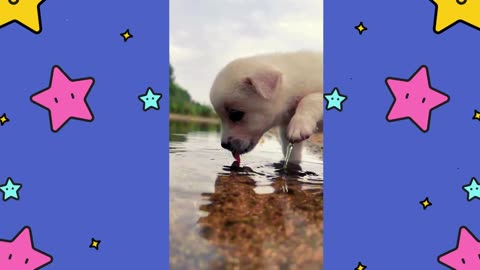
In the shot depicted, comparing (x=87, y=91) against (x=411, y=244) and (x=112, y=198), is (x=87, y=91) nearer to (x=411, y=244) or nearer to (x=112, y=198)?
(x=112, y=198)

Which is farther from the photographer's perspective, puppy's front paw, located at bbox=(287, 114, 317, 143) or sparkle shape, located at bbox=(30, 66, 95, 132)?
puppy's front paw, located at bbox=(287, 114, 317, 143)

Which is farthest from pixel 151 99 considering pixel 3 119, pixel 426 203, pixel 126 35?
pixel 426 203

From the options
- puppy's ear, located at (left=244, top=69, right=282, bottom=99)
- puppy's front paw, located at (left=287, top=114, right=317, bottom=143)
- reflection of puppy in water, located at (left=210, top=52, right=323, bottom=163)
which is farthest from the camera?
reflection of puppy in water, located at (left=210, top=52, right=323, bottom=163)

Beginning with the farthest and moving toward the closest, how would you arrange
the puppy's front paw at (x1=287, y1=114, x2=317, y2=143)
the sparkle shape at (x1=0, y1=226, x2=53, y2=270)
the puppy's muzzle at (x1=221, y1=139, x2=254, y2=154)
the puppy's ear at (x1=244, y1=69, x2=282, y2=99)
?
the puppy's muzzle at (x1=221, y1=139, x2=254, y2=154)
the puppy's ear at (x1=244, y1=69, x2=282, y2=99)
the puppy's front paw at (x1=287, y1=114, x2=317, y2=143)
the sparkle shape at (x1=0, y1=226, x2=53, y2=270)

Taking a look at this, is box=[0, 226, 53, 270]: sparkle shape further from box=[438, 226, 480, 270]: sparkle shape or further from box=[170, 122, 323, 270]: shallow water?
box=[438, 226, 480, 270]: sparkle shape

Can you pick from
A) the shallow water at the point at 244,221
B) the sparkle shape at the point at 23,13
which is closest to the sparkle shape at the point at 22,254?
the shallow water at the point at 244,221

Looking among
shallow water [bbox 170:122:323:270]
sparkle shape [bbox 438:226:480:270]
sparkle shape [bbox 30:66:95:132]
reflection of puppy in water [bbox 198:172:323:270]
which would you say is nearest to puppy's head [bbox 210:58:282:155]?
shallow water [bbox 170:122:323:270]

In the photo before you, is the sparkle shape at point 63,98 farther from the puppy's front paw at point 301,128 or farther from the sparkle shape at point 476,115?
the sparkle shape at point 476,115

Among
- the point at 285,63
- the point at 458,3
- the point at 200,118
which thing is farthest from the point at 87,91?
the point at 200,118
